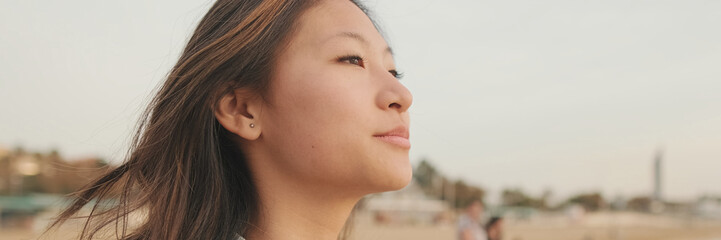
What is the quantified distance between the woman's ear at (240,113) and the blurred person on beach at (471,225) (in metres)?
7.84

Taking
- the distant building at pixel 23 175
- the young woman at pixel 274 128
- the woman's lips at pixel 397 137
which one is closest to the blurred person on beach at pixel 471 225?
the young woman at pixel 274 128

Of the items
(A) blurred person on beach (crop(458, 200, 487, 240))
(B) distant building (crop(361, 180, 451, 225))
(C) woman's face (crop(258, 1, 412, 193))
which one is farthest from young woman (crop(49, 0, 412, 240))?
(B) distant building (crop(361, 180, 451, 225))

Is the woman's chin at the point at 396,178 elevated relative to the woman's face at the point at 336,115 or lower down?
lower down

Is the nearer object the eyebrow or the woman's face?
the woman's face

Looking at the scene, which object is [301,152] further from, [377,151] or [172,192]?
[172,192]

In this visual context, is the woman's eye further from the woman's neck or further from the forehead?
the woman's neck

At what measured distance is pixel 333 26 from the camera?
1.87 m

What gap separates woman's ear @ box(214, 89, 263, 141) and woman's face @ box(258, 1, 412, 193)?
0.10 feet

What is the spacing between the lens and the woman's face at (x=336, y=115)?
169cm

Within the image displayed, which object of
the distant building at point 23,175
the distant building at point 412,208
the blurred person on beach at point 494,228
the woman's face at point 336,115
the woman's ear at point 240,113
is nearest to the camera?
the woman's face at point 336,115

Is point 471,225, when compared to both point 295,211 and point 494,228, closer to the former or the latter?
point 494,228

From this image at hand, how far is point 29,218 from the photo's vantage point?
3872 centimetres

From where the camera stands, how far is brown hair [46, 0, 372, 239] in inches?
71.6

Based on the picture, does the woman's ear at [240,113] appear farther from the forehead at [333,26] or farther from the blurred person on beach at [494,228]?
the blurred person on beach at [494,228]
